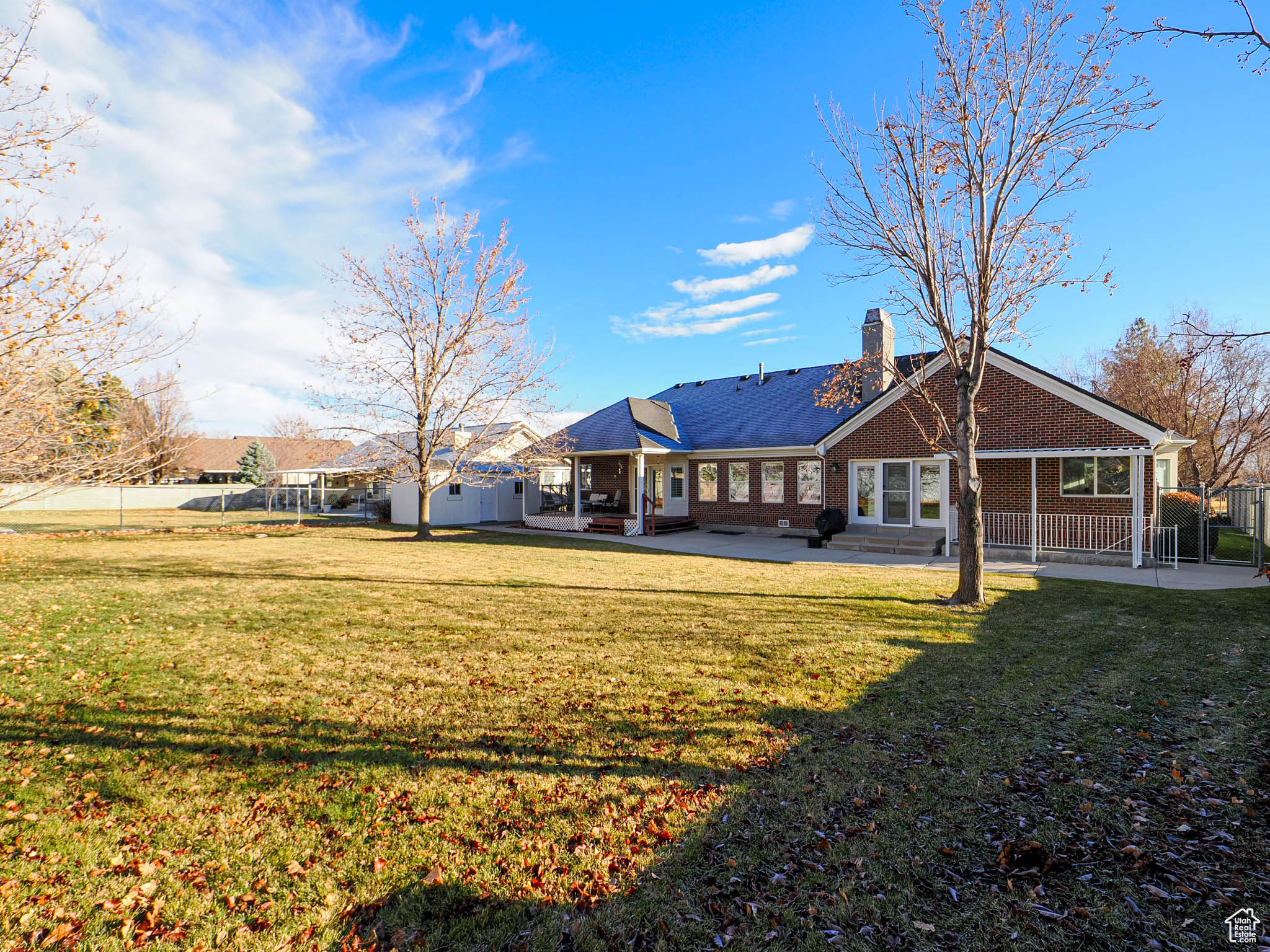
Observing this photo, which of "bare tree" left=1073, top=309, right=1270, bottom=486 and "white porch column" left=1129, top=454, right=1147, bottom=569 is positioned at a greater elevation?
"bare tree" left=1073, top=309, right=1270, bottom=486

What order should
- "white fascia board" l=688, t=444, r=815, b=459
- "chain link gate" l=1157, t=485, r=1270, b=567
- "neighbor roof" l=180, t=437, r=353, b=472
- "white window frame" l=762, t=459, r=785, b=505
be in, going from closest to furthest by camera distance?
"chain link gate" l=1157, t=485, r=1270, b=567, "white fascia board" l=688, t=444, r=815, b=459, "white window frame" l=762, t=459, r=785, b=505, "neighbor roof" l=180, t=437, r=353, b=472

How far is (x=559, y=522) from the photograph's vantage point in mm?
23250

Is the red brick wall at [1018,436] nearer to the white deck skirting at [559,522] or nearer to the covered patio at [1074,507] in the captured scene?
the covered patio at [1074,507]

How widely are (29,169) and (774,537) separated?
1865 centimetres

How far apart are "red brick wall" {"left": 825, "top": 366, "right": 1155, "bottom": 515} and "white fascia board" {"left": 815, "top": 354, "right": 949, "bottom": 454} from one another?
220mm

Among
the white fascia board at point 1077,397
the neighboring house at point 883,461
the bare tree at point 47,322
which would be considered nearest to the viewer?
the bare tree at point 47,322

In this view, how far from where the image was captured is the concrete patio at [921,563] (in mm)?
11406

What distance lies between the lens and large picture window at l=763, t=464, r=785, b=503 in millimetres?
21047

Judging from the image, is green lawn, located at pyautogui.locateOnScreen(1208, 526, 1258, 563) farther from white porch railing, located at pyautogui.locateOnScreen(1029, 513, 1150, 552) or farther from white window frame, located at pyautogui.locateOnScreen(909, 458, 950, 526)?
white window frame, located at pyautogui.locateOnScreen(909, 458, 950, 526)

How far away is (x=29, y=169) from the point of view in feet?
17.8

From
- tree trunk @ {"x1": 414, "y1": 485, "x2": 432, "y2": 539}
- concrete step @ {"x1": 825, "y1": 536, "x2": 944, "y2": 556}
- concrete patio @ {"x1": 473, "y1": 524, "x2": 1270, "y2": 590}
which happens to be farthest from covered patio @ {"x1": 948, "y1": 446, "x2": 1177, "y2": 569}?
tree trunk @ {"x1": 414, "y1": 485, "x2": 432, "y2": 539}

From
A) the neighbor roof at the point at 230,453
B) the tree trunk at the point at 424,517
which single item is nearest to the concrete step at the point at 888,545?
the tree trunk at the point at 424,517

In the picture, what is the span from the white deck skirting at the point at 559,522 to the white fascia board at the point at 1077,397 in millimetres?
12420

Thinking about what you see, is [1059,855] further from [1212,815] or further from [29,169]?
[29,169]
